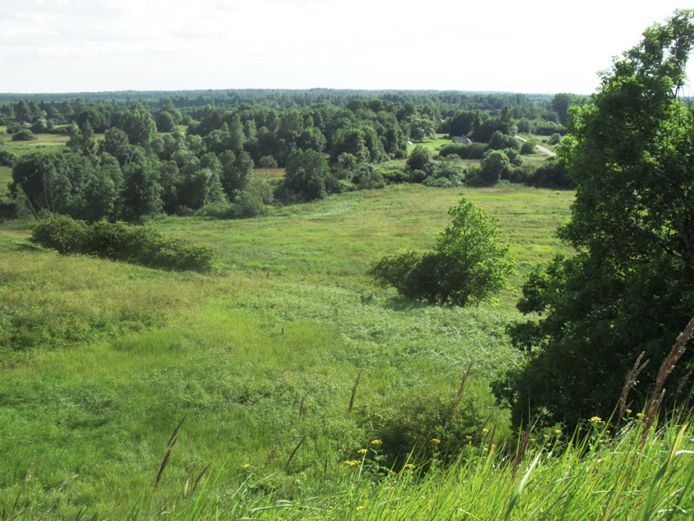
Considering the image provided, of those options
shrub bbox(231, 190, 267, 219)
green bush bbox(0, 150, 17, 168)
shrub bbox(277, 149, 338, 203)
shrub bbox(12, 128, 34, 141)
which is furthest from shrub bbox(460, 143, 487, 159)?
shrub bbox(12, 128, 34, 141)

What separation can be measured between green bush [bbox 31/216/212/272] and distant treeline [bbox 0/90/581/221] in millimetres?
40250

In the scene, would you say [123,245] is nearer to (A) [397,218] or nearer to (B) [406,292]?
(B) [406,292]

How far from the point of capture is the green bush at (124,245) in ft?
118

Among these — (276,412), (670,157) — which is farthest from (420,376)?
(670,157)

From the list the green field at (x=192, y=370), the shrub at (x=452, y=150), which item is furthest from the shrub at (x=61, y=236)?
the shrub at (x=452, y=150)

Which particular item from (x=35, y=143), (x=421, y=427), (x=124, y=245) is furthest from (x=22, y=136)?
(x=421, y=427)

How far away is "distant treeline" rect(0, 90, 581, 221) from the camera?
258 feet

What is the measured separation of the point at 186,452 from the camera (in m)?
11.4

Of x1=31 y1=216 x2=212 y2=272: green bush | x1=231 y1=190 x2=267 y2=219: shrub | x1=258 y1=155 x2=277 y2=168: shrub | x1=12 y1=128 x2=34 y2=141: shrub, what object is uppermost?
x1=12 y1=128 x2=34 y2=141: shrub

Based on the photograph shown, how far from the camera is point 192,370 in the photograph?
54.7 feet

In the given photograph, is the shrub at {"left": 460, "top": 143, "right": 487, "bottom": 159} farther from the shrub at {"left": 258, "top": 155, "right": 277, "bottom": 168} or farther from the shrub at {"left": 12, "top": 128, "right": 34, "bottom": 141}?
the shrub at {"left": 12, "top": 128, "right": 34, "bottom": 141}

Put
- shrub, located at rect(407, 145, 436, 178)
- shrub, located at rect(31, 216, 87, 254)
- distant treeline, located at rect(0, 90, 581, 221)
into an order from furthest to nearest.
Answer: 1. shrub, located at rect(407, 145, 436, 178)
2. distant treeline, located at rect(0, 90, 581, 221)
3. shrub, located at rect(31, 216, 87, 254)

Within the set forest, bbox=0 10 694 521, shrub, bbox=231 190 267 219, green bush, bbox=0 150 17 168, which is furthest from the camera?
green bush, bbox=0 150 17 168

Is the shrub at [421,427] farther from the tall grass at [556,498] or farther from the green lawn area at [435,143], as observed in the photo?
the green lawn area at [435,143]
